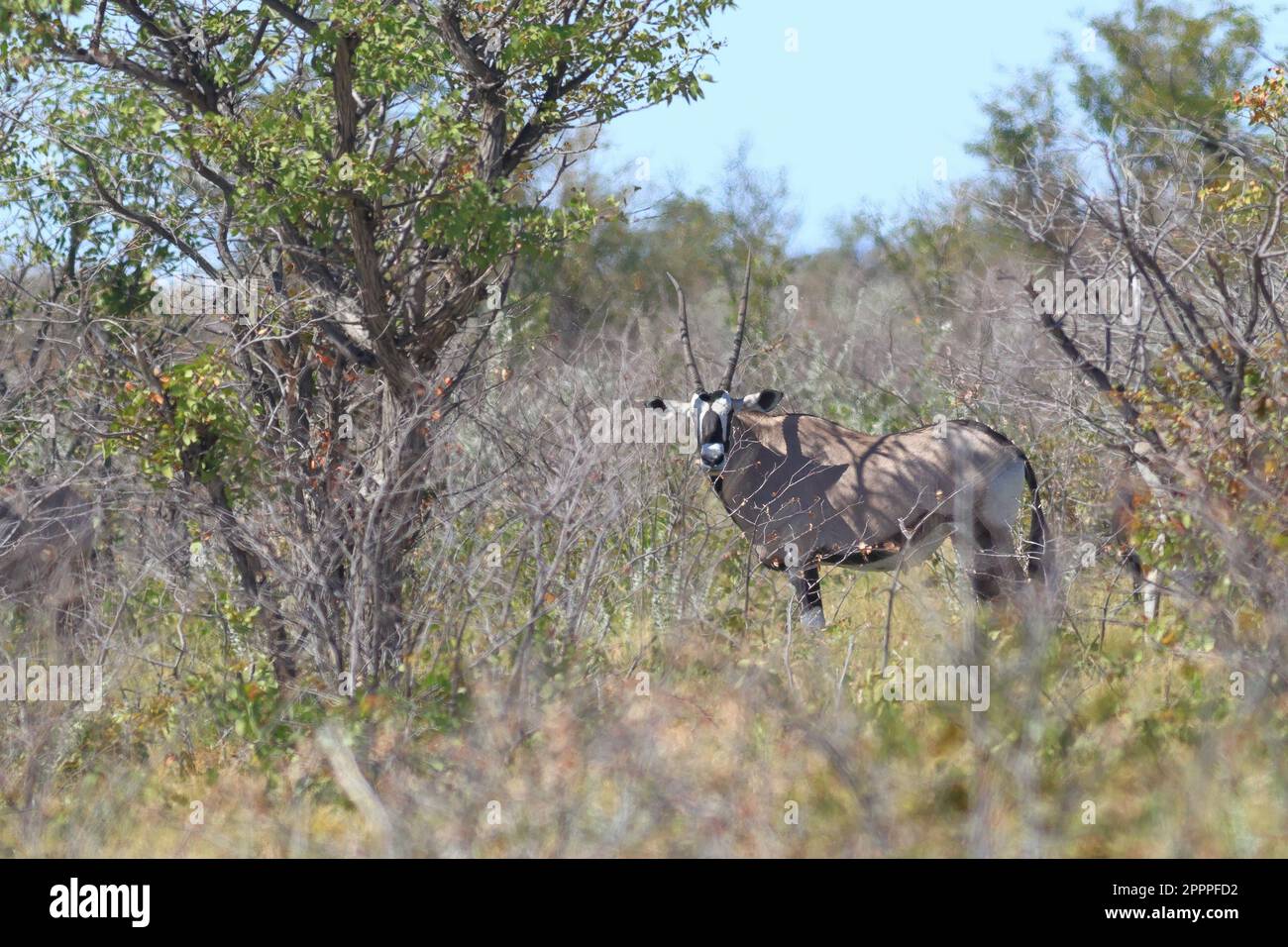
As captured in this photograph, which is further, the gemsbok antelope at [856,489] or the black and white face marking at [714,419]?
the black and white face marking at [714,419]

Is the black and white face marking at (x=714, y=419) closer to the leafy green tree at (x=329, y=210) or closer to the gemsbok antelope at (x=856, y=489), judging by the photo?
the gemsbok antelope at (x=856, y=489)

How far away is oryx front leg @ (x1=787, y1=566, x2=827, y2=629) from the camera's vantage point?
24.5 ft

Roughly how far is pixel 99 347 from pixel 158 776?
227cm

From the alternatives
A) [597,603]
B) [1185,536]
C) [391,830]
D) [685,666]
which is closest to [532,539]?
[597,603]

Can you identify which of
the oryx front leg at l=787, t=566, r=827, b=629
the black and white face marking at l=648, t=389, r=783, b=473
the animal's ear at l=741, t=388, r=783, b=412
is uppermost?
the animal's ear at l=741, t=388, r=783, b=412

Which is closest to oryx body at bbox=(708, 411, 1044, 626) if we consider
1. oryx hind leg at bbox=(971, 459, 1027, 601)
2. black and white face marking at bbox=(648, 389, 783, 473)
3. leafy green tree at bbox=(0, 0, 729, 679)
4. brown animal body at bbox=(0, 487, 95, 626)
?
oryx hind leg at bbox=(971, 459, 1027, 601)

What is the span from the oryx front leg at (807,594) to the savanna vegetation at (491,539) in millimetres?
177

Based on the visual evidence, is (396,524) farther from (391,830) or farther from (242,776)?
(391,830)

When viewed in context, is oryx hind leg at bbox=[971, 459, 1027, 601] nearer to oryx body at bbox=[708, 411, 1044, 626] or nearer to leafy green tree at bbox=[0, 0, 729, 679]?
oryx body at bbox=[708, 411, 1044, 626]

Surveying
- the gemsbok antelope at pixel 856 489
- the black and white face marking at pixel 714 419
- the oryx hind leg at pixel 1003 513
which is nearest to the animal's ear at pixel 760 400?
the gemsbok antelope at pixel 856 489

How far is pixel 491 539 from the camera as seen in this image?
24.1 feet

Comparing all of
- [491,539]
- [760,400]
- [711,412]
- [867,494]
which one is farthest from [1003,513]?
[491,539]

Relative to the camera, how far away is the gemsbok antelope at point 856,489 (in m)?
7.79

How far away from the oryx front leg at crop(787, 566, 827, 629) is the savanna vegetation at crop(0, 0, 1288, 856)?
0.18 metres
